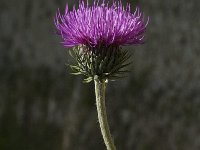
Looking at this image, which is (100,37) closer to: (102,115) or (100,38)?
(100,38)

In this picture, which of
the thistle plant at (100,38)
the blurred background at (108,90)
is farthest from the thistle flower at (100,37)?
the blurred background at (108,90)

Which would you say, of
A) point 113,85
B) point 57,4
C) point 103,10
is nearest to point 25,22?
point 57,4

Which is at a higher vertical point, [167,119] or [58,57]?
[58,57]

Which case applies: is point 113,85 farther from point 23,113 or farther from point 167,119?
point 23,113

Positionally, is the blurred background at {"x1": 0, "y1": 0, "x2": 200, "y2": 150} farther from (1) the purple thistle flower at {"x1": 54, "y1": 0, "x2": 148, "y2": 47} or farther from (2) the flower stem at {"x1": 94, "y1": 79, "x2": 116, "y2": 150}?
(2) the flower stem at {"x1": 94, "y1": 79, "x2": 116, "y2": 150}

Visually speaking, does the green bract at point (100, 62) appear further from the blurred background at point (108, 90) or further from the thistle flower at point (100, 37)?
the blurred background at point (108, 90)

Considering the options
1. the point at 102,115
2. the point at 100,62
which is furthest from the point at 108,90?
the point at 102,115
